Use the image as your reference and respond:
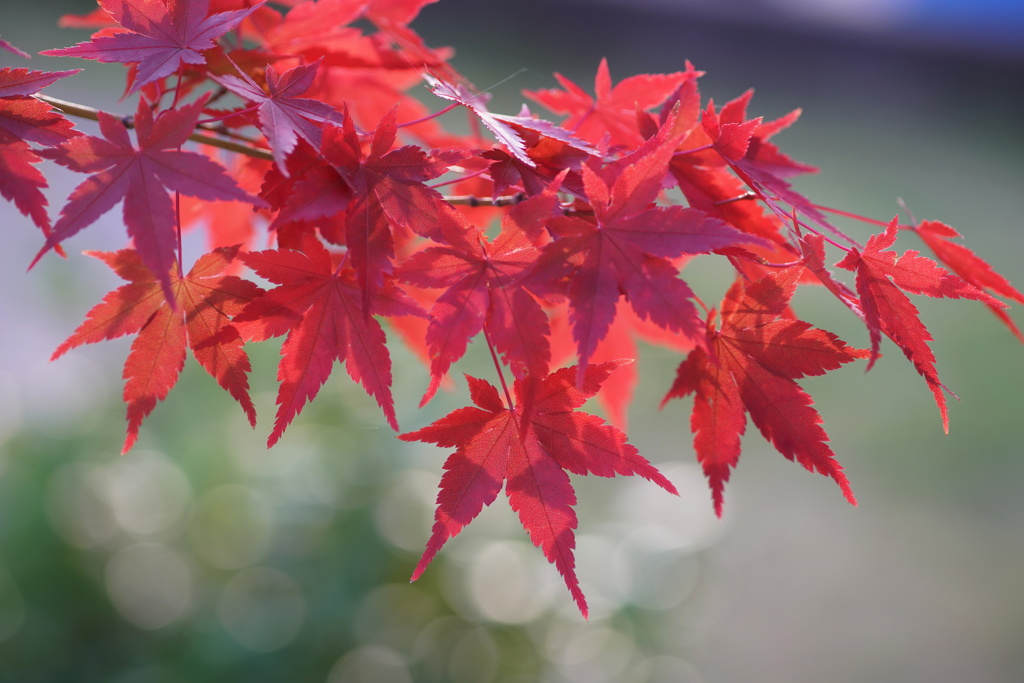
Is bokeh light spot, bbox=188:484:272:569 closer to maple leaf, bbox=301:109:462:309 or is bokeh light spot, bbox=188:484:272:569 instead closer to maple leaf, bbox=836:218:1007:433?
maple leaf, bbox=301:109:462:309

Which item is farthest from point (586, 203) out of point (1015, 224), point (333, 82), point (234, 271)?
point (1015, 224)

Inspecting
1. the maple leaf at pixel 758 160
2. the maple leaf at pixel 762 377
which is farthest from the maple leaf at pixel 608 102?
the maple leaf at pixel 762 377

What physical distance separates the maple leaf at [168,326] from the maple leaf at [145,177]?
0.08 m

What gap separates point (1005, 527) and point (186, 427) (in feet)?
11.6

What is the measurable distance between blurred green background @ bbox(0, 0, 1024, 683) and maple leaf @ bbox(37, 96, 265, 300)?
1468mm

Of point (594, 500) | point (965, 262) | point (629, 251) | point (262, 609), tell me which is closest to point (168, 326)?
point (629, 251)

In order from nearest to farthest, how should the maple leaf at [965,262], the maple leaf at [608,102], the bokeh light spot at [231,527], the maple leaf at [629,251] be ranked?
the maple leaf at [629,251] → the maple leaf at [965,262] → the maple leaf at [608,102] → the bokeh light spot at [231,527]

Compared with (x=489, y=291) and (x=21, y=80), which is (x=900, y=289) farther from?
(x=21, y=80)

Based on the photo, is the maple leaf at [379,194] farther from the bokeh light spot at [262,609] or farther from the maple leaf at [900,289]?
the bokeh light spot at [262,609]

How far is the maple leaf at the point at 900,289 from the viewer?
1.53 feet

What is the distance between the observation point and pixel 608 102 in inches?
28.0

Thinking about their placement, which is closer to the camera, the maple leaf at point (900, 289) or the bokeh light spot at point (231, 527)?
the maple leaf at point (900, 289)

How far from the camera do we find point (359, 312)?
0.49 metres

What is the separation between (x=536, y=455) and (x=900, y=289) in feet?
0.90
